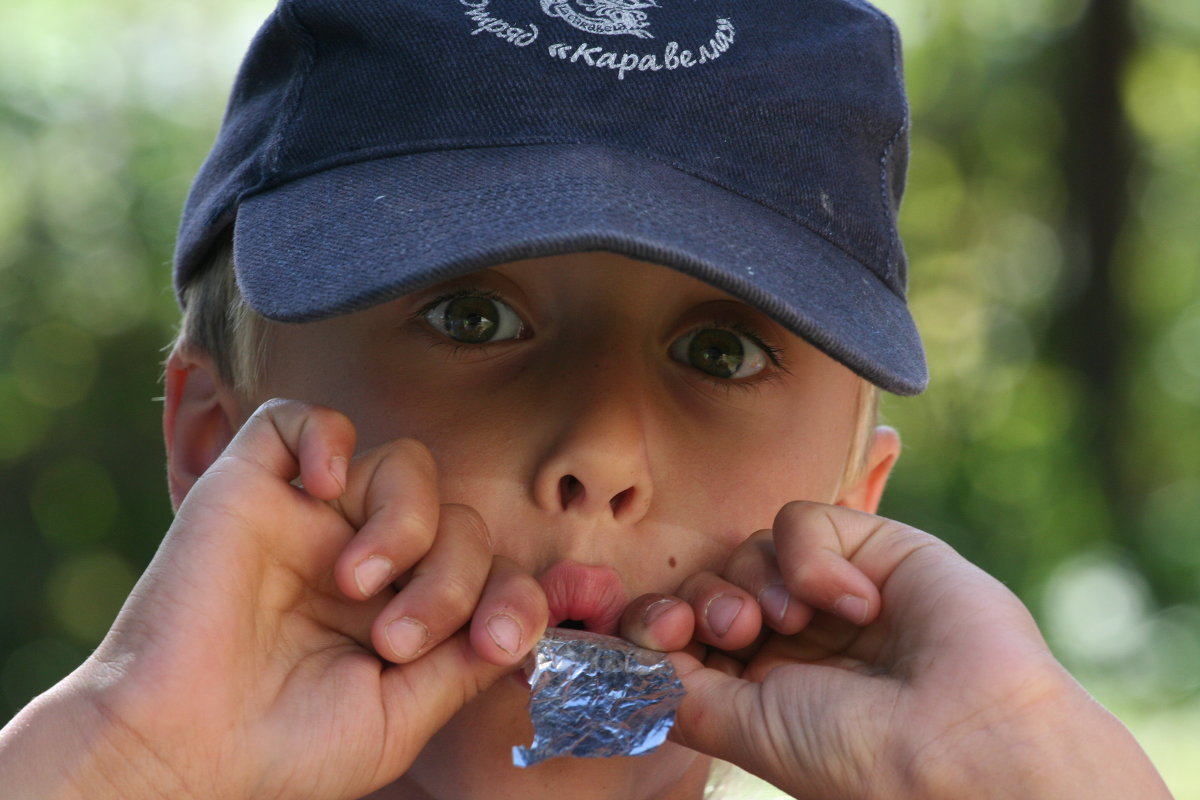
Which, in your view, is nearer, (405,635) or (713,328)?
(405,635)

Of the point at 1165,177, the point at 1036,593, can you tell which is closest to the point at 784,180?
the point at 1036,593

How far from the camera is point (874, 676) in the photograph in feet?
4.83

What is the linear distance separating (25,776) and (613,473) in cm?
73

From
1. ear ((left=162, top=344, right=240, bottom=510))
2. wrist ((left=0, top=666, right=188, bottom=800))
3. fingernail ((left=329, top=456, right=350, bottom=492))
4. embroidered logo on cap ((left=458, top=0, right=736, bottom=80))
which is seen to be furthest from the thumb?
ear ((left=162, top=344, right=240, bottom=510))

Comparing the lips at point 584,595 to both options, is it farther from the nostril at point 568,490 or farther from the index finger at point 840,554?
the index finger at point 840,554

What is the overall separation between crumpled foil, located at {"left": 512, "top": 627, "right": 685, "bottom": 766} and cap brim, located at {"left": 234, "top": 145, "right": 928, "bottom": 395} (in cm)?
46

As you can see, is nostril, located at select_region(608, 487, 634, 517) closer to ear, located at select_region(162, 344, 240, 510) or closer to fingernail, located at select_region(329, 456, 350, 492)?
fingernail, located at select_region(329, 456, 350, 492)

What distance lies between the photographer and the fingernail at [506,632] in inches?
54.2

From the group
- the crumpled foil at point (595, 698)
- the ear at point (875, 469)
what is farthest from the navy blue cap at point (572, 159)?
the ear at point (875, 469)

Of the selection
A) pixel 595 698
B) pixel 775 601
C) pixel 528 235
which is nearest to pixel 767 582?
pixel 775 601

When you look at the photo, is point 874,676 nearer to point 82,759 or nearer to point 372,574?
point 372,574

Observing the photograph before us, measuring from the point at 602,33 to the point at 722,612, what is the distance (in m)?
0.73

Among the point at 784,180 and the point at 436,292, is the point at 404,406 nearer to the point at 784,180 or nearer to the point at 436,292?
the point at 436,292

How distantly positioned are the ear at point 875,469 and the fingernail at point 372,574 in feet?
3.56
